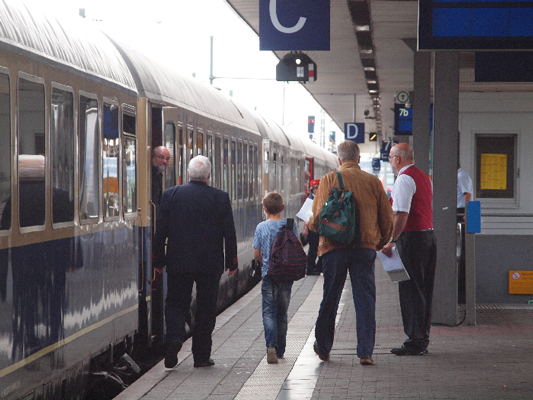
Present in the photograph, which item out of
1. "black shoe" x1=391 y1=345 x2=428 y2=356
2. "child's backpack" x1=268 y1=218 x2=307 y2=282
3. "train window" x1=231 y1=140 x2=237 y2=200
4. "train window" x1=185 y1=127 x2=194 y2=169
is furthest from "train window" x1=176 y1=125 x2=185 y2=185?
"train window" x1=231 y1=140 x2=237 y2=200

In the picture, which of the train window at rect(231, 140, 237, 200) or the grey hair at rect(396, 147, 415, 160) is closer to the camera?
the grey hair at rect(396, 147, 415, 160)

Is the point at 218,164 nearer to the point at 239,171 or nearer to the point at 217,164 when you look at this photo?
the point at 217,164

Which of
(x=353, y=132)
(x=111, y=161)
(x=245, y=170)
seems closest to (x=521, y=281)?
(x=245, y=170)

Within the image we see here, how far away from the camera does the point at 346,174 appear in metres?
8.27

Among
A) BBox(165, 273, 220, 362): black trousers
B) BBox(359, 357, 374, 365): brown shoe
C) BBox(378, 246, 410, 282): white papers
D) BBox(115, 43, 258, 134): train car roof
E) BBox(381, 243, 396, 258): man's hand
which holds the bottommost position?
BBox(359, 357, 374, 365): brown shoe

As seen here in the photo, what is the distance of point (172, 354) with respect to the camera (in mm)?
8211

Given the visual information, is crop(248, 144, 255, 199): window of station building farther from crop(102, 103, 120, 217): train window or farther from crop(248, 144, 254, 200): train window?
crop(102, 103, 120, 217): train window

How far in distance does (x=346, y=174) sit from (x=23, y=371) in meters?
3.45

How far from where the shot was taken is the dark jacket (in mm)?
8164

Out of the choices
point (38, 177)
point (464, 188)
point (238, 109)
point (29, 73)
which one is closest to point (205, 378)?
point (38, 177)

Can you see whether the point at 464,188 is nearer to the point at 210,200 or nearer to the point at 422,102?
the point at 422,102

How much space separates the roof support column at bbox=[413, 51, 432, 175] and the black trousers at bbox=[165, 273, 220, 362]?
21.2ft

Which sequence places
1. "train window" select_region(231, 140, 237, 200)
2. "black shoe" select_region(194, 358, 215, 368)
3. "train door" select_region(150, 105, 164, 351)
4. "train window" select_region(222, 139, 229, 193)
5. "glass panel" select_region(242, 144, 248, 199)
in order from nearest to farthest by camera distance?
1. "black shoe" select_region(194, 358, 215, 368)
2. "train door" select_region(150, 105, 164, 351)
3. "train window" select_region(222, 139, 229, 193)
4. "train window" select_region(231, 140, 237, 200)
5. "glass panel" select_region(242, 144, 248, 199)

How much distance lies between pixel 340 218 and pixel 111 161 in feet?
6.20
